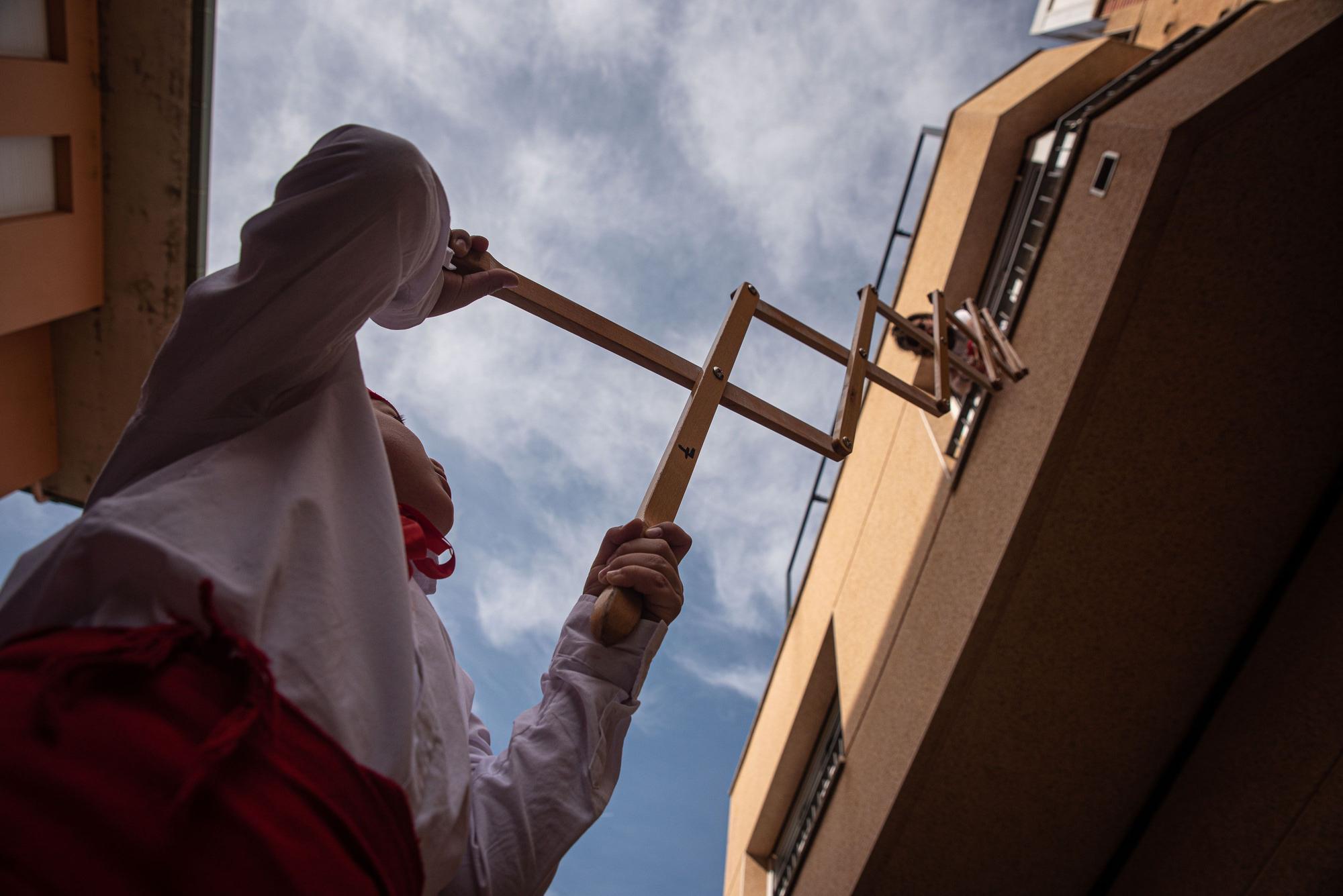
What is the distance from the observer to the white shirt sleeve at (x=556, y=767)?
1.29m

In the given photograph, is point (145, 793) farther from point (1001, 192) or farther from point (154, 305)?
point (1001, 192)

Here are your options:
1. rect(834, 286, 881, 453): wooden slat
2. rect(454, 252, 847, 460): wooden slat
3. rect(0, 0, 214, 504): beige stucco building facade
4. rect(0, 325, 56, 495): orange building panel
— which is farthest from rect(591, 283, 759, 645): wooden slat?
rect(0, 325, 56, 495): orange building panel

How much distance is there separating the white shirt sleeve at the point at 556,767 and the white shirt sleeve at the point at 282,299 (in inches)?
30.2

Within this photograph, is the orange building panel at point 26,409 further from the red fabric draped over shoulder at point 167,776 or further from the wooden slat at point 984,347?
the wooden slat at point 984,347

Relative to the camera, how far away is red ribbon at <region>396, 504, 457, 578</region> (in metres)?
1.55

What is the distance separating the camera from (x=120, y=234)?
4.90m

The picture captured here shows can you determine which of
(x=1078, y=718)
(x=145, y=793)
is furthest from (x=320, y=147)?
(x=1078, y=718)

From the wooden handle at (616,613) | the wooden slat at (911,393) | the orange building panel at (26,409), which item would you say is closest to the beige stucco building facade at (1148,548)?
the wooden slat at (911,393)

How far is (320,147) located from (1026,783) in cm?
471

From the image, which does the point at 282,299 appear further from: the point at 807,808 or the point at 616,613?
the point at 807,808

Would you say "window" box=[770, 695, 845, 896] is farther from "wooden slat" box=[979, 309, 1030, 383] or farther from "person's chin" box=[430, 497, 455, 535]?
"person's chin" box=[430, 497, 455, 535]

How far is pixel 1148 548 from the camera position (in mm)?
3617

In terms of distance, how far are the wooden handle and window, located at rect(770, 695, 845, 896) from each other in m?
4.30

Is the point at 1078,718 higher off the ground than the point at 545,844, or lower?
higher
